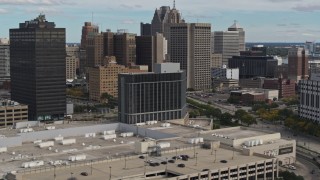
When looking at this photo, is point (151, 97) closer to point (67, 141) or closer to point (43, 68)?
point (67, 141)

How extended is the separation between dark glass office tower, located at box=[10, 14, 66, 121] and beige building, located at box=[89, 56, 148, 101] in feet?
122

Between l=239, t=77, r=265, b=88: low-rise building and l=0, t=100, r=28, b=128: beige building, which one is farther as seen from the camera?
l=239, t=77, r=265, b=88: low-rise building

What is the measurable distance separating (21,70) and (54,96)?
10.5 metres

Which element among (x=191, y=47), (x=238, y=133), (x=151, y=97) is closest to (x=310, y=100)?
(x=151, y=97)

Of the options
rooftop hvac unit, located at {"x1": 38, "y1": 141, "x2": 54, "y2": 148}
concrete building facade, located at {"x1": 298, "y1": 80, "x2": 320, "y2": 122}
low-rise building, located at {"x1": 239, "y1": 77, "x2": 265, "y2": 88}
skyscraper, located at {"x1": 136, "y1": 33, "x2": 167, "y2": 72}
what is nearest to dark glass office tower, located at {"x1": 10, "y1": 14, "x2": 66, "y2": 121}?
rooftop hvac unit, located at {"x1": 38, "y1": 141, "x2": 54, "y2": 148}

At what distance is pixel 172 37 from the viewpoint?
19275 centimetres

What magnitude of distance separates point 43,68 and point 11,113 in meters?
13.8

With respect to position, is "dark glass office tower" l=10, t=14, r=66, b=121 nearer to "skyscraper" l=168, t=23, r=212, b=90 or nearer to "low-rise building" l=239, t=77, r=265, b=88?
"skyscraper" l=168, t=23, r=212, b=90

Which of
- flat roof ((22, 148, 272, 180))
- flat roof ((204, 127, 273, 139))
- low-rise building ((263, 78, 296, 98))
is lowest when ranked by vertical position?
flat roof ((22, 148, 272, 180))

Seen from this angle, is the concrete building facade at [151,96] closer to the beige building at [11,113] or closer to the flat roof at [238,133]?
the flat roof at [238,133]

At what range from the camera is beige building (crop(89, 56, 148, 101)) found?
159 m

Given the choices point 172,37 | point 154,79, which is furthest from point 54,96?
point 172,37

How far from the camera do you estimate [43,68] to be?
4685 inches

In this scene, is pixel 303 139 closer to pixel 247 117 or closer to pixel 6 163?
pixel 247 117
